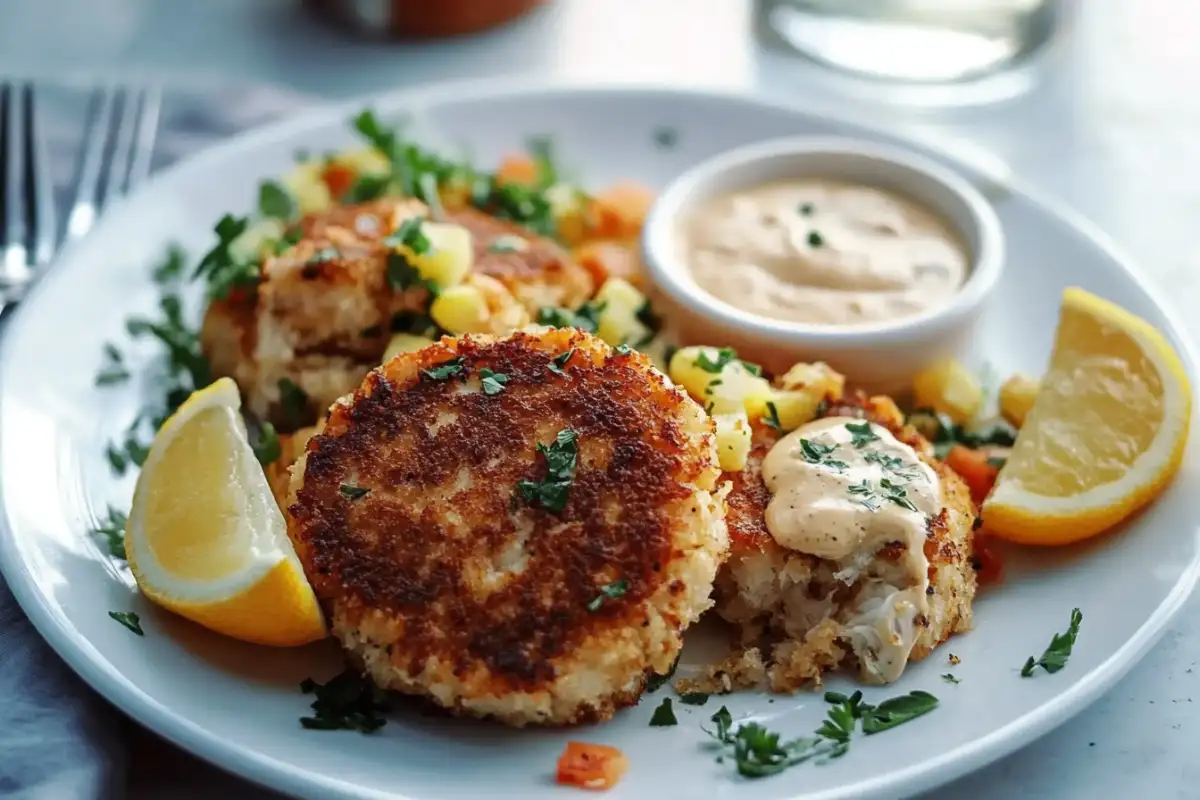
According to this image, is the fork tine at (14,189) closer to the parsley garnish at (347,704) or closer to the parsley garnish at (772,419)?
the parsley garnish at (347,704)

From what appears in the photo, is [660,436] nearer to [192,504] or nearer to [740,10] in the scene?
[192,504]

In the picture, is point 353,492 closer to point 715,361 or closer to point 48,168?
point 715,361

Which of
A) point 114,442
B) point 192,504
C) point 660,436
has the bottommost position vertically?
point 114,442

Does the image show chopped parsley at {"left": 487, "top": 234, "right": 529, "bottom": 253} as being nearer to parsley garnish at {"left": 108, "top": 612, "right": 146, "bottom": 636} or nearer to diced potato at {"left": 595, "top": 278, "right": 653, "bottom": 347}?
diced potato at {"left": 595, "top": 278, "right": 653, "bottom": 347}

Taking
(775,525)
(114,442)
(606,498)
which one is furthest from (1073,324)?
(114,442)

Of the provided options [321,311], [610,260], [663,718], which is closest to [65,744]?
[663,718]

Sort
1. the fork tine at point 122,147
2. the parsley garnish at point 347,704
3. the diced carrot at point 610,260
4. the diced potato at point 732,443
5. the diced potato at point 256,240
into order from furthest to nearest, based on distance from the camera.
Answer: the fork tine at point 122,147
the diced carrot at point 610,260
the diced potato at point 256,240
the diced potato at point 732,443
the parsley garnish at point 347,704

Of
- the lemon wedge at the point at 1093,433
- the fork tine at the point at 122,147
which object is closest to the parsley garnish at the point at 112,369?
the fork tine at the point at 122,147
